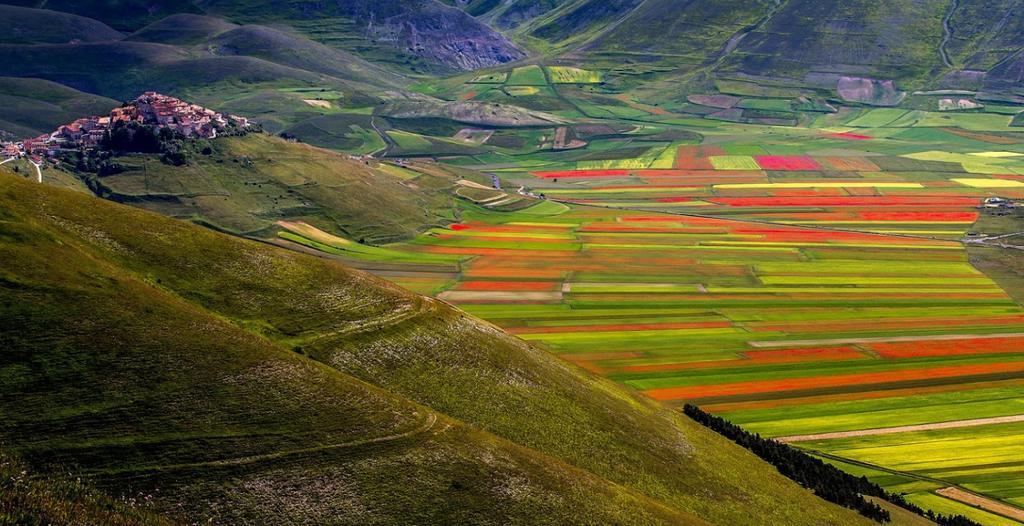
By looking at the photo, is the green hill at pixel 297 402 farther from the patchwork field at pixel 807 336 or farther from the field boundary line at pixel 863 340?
the field boundary line at pixel 863 340

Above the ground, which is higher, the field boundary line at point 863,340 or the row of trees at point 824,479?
the field boundary line at point 863,340

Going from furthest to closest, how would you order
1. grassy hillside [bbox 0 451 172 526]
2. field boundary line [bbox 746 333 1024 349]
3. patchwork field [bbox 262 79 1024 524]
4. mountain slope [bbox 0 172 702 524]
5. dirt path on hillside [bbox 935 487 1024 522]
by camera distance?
1. field boundary line [bbox 746 333 1024 349]
2. patchwork field [bbox 262 79 1024 524]
3. dirt path on hillside [bbox 935 487 1024 522]
4. mountain slope [bbox 0 172 702 524]
5. grassy hillside [bbox 0 451 172 526]

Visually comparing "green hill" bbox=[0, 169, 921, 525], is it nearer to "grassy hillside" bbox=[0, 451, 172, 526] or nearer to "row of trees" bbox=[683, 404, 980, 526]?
"grassy hillside" bbox=[0, 451, 172, 526]

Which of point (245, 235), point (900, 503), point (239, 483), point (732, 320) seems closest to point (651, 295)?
point (732, 320)

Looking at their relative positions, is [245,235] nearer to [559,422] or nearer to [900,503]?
[559,422]

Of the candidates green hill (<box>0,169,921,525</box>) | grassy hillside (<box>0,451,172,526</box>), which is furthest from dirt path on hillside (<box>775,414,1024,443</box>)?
grassy hillside (<box>0,451,172,526</box>)

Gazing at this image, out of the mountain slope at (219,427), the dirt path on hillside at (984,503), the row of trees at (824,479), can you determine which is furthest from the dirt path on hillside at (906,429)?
the mountain slope at (219,427)
